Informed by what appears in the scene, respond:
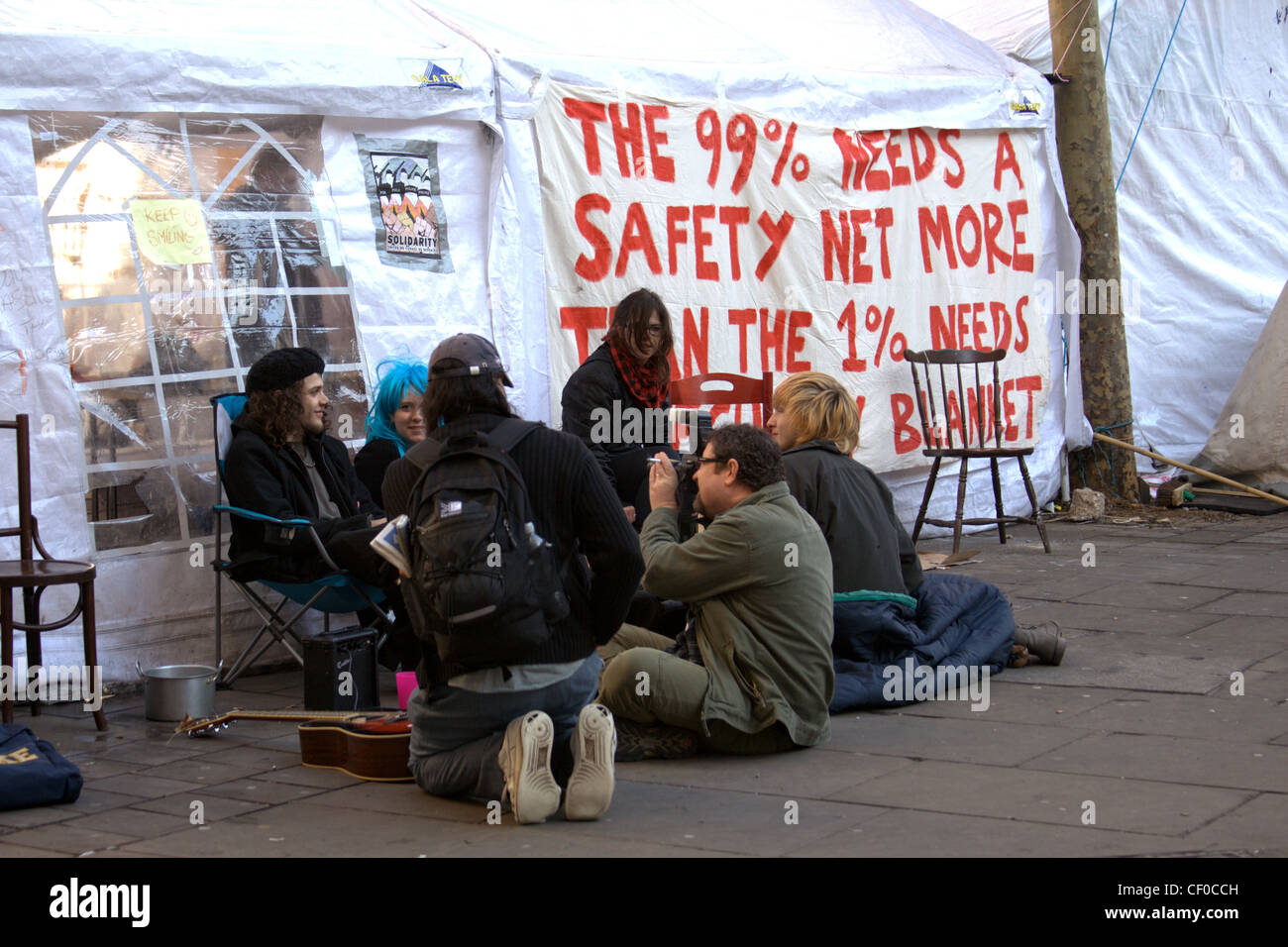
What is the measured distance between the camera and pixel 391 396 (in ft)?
19.8

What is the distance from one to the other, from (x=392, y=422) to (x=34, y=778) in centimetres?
241

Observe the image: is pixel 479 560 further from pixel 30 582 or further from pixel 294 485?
pixel 294 485

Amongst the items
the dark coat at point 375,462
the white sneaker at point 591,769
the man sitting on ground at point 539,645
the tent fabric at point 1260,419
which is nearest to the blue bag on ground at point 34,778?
the man sitting on ground at point 539,645

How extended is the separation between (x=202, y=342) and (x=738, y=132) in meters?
3.22

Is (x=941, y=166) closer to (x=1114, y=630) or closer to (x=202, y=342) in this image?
(x=1114, y=630)

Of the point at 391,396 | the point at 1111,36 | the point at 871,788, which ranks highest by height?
the point at 1111,36

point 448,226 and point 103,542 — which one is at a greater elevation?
point 448,226

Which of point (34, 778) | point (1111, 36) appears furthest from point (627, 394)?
point (1111, 36)

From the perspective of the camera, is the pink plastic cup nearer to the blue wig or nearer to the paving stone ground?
the paving stone ground

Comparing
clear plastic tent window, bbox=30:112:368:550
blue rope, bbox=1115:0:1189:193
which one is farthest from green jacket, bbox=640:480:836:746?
blue rope, bbox=1115:0:1189:193

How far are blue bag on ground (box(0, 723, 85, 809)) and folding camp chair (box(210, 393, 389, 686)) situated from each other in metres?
1.31

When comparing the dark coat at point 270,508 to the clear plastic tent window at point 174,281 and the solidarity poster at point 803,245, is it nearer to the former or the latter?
the clear plastic tent window at point 174,281
